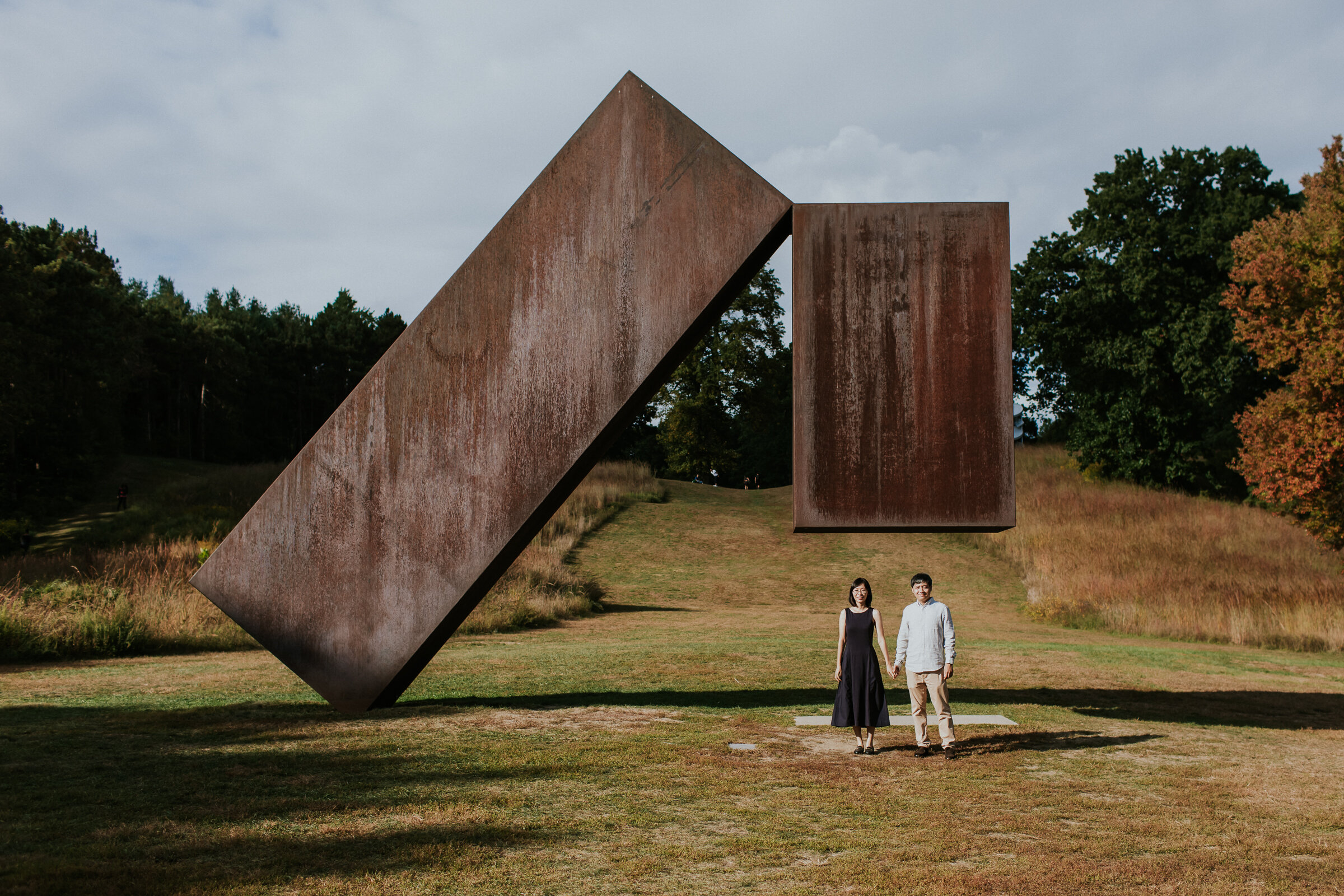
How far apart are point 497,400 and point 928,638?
378 cm

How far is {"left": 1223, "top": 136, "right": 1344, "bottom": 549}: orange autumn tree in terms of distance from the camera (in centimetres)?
1617

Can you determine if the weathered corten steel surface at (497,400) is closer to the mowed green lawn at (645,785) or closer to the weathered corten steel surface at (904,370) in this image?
the weathered corten steel surface at (904,370)

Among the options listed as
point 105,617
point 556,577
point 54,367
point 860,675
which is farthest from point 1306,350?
point 54,367

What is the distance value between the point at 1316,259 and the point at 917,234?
47.7 feet

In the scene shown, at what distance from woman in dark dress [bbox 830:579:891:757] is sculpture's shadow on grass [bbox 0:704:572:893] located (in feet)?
7.14

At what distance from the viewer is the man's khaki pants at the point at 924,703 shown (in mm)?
6629

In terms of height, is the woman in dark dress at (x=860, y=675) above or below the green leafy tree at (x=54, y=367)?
below

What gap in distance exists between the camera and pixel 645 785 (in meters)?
5.39

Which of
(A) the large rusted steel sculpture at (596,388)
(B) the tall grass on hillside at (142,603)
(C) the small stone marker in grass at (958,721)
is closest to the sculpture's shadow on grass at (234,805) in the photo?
(A) the large rusted steel sculpture at (596,388)

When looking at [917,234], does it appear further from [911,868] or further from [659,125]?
[911,868]

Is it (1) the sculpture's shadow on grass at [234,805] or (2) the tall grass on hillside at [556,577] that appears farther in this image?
(2) the tall grass on hillside at [556,577]

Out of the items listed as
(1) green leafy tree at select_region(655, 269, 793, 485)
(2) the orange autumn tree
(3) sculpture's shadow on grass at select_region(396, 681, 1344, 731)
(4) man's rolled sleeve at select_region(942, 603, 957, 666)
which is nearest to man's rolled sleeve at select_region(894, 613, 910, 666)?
(4) man's rolled sleeve at select_region(942, 603, 957, 666)

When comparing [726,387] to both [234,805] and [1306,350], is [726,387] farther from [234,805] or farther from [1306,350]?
[234,805]

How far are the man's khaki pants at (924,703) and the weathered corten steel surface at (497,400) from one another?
3.03 metres
